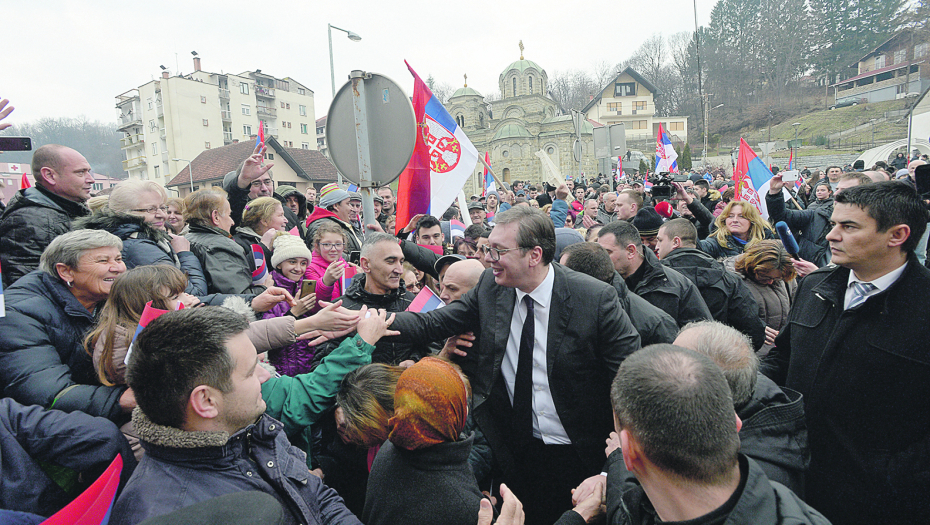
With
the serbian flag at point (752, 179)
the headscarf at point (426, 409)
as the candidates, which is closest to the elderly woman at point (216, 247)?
the headscarf at point (426, 409)

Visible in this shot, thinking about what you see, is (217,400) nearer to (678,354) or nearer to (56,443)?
(56,443)

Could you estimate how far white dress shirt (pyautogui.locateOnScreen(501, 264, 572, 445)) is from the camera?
2.86 m

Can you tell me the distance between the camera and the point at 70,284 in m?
2.63

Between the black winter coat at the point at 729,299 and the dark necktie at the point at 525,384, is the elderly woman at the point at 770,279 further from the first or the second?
the dark necktie at the point at 525,384

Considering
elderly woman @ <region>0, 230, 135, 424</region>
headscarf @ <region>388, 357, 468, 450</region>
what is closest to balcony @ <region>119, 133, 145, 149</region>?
elderly woman @ <region>0, 230, 135, 424</region>

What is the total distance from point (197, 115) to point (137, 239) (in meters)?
55.4

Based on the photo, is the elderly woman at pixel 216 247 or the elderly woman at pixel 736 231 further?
the elderly woman at pixel 736 231

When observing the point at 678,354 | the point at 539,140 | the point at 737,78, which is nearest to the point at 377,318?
the point at 678,354

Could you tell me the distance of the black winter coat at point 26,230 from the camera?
3.26 m

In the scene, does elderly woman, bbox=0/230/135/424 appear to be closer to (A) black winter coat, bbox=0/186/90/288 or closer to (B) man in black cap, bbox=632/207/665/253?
(A) black winter coat, bbox=0/186/90/288

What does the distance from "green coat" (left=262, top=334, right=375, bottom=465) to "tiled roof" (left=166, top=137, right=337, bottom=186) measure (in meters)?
38.8

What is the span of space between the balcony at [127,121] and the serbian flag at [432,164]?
208ft

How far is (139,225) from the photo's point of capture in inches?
137

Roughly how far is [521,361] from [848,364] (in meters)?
1.72
